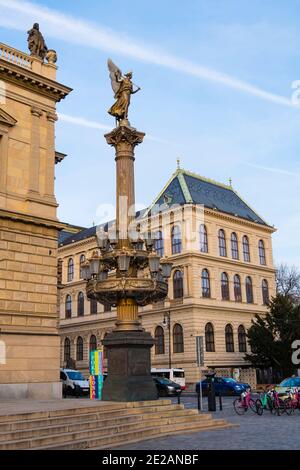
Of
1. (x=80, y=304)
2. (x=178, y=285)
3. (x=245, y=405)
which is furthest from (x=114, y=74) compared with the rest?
(x=80, y=304)

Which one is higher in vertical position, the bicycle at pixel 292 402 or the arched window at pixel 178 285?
the arched window at pixel 178 285

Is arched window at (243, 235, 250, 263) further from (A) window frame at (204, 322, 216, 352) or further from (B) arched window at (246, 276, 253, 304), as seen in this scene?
(A) window frame at (204, 322, 216, 352)

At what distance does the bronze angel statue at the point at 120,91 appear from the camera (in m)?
18.9

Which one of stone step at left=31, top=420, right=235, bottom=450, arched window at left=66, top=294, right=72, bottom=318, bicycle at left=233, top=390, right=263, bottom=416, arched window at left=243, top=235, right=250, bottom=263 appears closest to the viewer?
stone step at left=31, top=420, right=235, bottom=450

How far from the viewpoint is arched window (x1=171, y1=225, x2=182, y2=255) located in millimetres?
53750

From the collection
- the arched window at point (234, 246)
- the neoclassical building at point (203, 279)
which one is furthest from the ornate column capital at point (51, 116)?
the arched window at point (234, 246)

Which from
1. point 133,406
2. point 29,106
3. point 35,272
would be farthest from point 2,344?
point 29,106

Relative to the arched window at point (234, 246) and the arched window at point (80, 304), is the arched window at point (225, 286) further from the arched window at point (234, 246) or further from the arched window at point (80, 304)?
the arched window at point (80, 304)

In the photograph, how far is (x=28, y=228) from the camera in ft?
79.7

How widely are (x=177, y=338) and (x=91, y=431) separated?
39.9m

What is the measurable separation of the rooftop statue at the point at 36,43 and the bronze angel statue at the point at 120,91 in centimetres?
976

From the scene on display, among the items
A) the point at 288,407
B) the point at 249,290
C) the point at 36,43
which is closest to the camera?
the point at 288,407

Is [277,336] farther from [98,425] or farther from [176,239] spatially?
[98,425]

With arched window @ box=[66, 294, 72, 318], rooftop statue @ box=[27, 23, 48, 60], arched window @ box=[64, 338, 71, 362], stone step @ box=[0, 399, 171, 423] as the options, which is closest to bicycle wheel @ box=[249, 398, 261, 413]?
stone step @ box=[0, 399, 171, 423]
